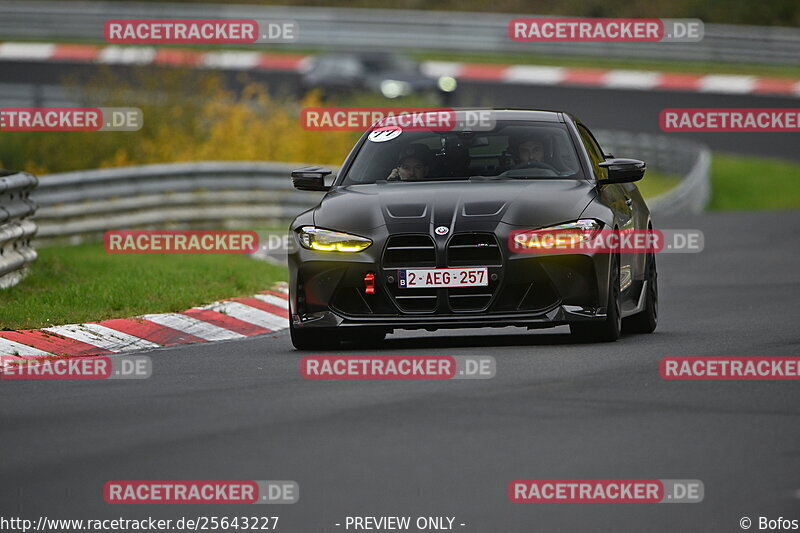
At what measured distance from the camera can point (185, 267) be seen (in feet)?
57.4

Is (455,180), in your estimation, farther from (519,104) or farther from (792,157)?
(519,104)

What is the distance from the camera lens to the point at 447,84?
41750mm

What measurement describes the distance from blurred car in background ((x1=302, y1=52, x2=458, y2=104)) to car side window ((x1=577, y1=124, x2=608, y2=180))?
2810 centimetres

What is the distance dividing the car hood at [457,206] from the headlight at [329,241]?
0.16 feet

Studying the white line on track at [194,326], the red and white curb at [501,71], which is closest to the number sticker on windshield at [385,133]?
the white line on track at [194,326]

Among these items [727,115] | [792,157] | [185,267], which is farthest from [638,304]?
[727,115]

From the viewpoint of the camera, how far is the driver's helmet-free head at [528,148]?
12008 millimetres

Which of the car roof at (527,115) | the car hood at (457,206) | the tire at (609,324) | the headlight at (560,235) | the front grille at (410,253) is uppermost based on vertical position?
the car roof at (527,115)

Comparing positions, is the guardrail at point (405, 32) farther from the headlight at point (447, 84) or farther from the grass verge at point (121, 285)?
the grass verge at point (121, 285)

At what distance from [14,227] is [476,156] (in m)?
4.52

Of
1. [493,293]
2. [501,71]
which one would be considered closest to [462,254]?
[493,293]

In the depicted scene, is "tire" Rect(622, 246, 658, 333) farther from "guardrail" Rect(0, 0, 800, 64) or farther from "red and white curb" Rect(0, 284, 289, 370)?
"guardrail" Rect(0, 0, 800, 64)

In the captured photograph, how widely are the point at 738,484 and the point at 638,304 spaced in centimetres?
552

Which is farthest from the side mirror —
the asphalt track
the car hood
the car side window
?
the asphalt track
